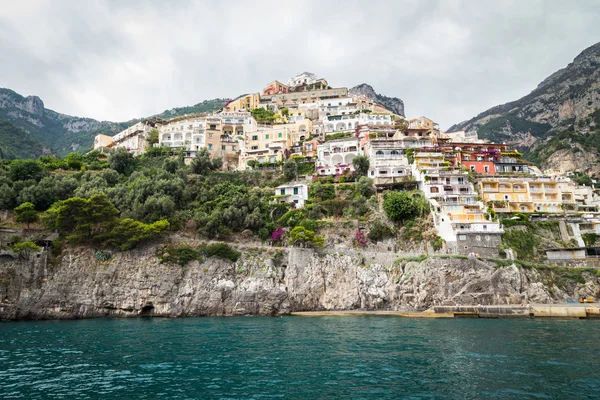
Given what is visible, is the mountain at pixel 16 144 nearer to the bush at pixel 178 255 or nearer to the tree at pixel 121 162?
the tree at pixel 121 162

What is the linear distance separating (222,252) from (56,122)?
606 ft

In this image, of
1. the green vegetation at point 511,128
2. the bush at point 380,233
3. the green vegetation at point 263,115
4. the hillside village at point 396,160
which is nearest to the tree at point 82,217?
the hillside village at point 396,160

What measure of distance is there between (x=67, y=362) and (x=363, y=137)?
186ft

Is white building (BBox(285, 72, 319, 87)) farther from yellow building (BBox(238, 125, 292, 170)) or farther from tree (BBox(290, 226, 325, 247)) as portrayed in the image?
tree (BBox(290, 226, 325, 247))

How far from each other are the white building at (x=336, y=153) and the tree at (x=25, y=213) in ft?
131

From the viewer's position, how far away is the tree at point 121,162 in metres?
66.5

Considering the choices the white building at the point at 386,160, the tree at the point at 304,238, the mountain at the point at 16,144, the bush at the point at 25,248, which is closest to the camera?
the bush at the point at 25,248

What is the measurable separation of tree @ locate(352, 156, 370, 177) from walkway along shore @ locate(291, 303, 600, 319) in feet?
83.7

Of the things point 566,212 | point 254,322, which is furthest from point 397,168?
point 254,322

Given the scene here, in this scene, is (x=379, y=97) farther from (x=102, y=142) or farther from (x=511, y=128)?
(x=102, y=142)

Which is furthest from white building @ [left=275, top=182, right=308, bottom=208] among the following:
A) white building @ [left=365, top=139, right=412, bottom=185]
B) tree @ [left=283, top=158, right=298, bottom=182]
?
white building @ [left=365, top=139, right=412, bottom=185]

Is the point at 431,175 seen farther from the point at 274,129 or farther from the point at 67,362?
the point at 67,362

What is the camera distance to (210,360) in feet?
70.4

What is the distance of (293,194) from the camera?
57.9 meters
